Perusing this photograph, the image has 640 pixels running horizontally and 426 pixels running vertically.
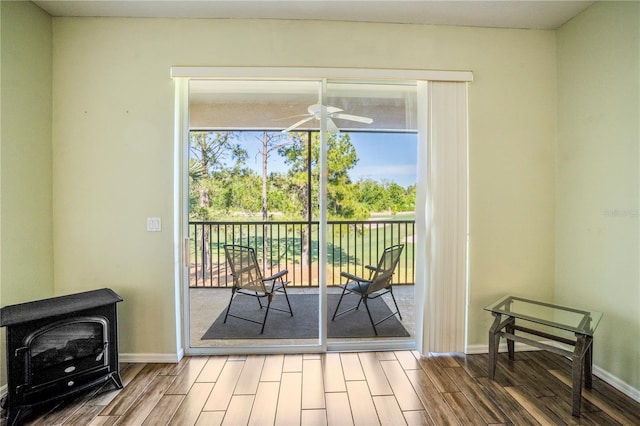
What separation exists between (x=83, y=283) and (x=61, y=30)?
1959 mm

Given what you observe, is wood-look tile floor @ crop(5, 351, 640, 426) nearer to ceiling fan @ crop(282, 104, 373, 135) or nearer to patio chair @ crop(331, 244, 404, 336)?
patio chair @ crop(331, 244, 404, 336)

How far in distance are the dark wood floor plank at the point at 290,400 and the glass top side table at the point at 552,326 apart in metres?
1.36

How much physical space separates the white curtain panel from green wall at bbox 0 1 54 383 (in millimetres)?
2882

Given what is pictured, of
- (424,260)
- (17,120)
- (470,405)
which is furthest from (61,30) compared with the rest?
(470,405)

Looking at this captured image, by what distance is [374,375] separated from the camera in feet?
7.04

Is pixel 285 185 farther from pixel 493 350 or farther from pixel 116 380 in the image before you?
pixel 493 350

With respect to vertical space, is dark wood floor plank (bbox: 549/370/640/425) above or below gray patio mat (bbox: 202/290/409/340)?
below

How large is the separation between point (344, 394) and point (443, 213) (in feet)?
4.98

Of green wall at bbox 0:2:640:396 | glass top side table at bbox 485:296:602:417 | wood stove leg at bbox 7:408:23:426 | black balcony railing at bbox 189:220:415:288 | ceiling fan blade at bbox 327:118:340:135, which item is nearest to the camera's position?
wood stove leg at bbox 7:408:23:426

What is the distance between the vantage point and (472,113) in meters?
2.39

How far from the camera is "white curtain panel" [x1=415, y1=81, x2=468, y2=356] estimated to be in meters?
2.37

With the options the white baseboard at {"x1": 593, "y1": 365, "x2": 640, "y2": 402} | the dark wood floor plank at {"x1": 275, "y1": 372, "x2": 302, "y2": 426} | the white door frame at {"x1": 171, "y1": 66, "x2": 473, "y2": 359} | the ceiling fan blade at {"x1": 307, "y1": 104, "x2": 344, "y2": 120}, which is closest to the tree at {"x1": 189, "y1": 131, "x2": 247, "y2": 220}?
the white door frame at {"x1": 171, "y1": 66, "x2": 473, "y2": 359}

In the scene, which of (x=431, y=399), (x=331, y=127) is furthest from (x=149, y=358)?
(x=331, y=127)

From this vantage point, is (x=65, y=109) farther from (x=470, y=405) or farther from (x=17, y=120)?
(x=470, y=405)
